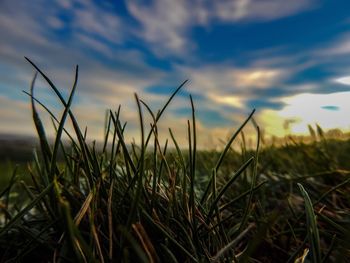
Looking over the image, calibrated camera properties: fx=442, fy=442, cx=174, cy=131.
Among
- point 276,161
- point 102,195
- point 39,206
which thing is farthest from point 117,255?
point 276,161

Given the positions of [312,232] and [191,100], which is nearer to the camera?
[312,232]

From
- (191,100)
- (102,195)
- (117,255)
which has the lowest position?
(117,255)

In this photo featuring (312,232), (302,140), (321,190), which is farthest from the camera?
(302,140)

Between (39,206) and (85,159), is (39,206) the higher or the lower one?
the lower one

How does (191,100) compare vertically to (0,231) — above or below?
above

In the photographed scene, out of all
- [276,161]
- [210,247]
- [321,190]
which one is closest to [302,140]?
[276,161]

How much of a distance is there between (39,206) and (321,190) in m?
1.44

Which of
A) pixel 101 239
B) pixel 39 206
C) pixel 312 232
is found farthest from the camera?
pixel 39 206

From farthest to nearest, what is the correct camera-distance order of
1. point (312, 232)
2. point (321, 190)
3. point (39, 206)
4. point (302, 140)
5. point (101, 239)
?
1. point (302, 140)
2. point (321, 190)
3. point (39, 206)
4. point (101, 239)
5. point (312, 232)

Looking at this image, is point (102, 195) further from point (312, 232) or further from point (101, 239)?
point (312, 232)

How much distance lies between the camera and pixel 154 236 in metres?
1.03

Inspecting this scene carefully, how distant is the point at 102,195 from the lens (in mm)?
1102

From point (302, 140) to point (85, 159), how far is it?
2315 millimetres

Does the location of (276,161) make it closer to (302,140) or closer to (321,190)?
(302,140)
